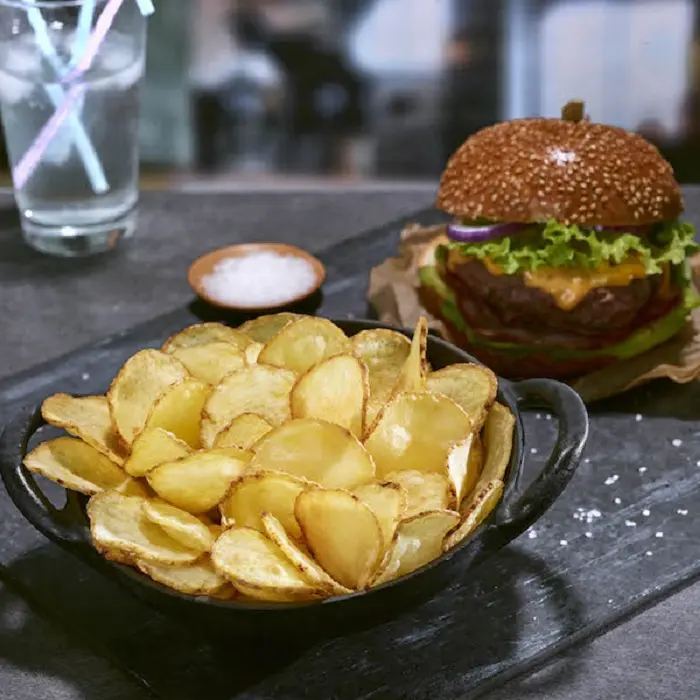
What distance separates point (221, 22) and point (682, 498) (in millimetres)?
2622

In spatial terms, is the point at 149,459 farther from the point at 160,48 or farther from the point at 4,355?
the point at 160,48

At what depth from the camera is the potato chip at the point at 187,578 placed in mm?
1216

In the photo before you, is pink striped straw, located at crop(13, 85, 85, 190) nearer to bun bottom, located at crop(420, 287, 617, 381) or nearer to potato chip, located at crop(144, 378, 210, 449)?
bun bottom, located at crop(420, 287, 617, 381)

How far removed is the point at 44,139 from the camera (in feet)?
7.94

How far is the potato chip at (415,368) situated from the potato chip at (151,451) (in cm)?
29

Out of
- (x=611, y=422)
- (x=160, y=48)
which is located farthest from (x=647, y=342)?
(x=160, y=48)

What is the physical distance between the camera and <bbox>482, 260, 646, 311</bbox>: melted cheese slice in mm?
→ 1998

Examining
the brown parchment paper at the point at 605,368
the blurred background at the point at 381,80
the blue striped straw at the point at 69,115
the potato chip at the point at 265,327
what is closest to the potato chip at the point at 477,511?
the potato chip at the point at 265,327

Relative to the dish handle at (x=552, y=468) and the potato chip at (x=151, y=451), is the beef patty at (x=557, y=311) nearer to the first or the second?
the dish handle at (x=552, y=468)

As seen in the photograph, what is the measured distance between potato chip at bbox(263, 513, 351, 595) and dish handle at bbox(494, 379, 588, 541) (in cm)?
20

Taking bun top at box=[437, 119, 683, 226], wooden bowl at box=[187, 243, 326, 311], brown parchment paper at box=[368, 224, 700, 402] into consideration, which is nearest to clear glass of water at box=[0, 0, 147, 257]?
wooden bowl at box=[187, 243, 326, 311]

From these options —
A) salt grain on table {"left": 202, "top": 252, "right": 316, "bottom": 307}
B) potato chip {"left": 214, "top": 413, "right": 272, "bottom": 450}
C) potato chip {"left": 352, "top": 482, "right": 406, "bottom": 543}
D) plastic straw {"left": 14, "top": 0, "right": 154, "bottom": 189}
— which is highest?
plastic straw {"left": 14, "top": 0, "right": 154, "bottom": 189}

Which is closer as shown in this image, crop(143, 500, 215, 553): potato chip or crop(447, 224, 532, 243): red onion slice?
crop(143, 500, 215, 553): potato chip

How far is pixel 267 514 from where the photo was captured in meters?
1.24
